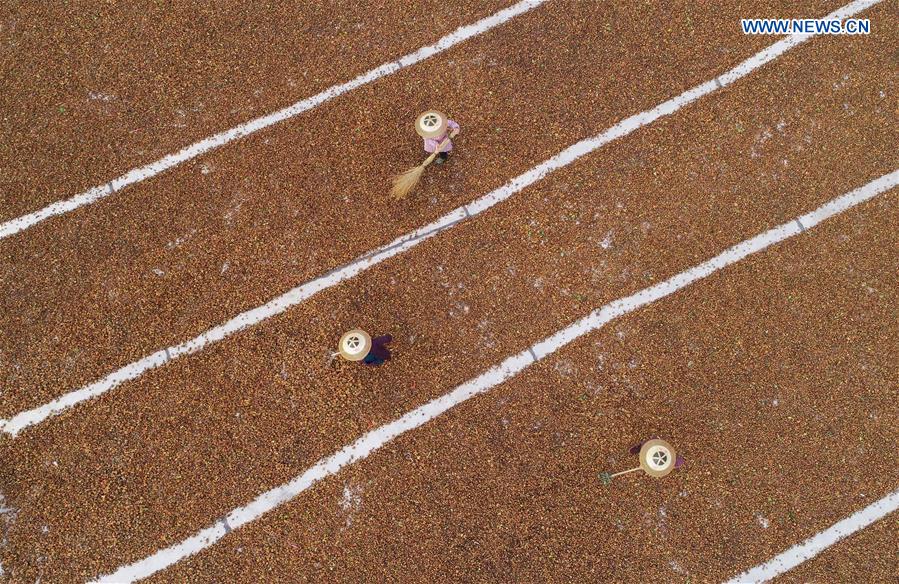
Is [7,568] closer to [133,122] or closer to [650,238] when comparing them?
[133,122]

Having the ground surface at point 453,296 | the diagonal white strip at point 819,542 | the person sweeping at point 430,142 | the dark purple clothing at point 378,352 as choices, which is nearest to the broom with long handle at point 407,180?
the person sweeping at point 430,142

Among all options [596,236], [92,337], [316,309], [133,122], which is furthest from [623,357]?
[133,122]

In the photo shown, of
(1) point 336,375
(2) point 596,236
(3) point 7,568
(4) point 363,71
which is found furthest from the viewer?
(4) point 363,71

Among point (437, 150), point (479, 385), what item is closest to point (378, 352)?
point (479, 385)

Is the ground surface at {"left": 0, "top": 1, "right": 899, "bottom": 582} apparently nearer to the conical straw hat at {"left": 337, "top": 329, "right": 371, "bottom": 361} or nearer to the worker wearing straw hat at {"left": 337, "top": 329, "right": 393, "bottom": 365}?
the worker wearing straw hat at {"left": 337, "top": 329, "right": 393, "bottom": 365}

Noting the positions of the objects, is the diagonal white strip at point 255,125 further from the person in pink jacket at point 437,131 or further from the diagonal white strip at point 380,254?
the diagonal white strip at point 380,254
